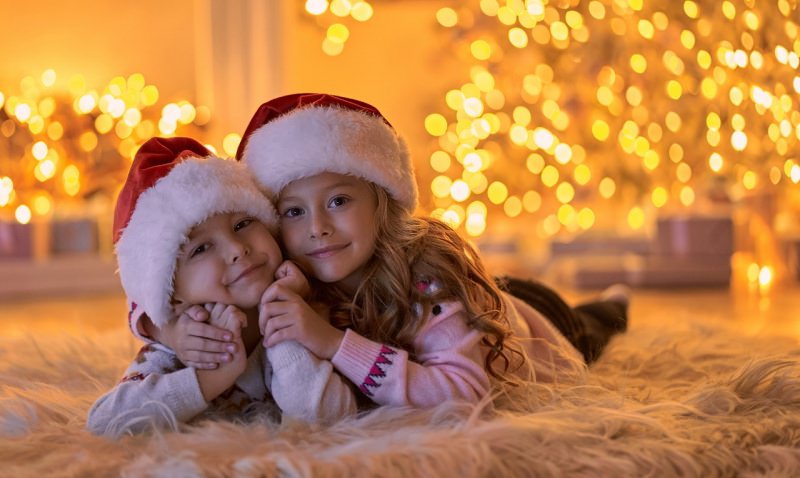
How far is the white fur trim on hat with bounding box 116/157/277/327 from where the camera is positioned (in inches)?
40.9

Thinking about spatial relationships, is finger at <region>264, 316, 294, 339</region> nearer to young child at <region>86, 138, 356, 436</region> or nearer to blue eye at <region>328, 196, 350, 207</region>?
young child at <region>86, 138, 356, 436</region>

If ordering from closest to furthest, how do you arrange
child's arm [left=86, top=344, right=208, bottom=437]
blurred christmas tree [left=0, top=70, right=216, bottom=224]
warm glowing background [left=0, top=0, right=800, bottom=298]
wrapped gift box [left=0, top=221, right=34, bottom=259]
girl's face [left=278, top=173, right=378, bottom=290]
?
child's arm [left=86, top=344, right=208, bottom=437] < girl's face [left=278, top=173, right=378, bottom=290] < wrapped gift box [left=0, top=221, right=34, bottom=259] < warm glowing background [left=0, top=0, right=800, bottom=298] < blurred christmas tree [left=0, top=70, right=216, bottom=224]

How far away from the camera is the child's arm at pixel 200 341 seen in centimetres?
106

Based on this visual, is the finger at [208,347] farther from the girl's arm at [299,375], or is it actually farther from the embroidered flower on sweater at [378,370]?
the embroidered flower on sweater at [378,370]

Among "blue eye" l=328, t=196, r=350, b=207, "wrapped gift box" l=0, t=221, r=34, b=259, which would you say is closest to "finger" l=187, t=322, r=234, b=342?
"blue eye" l=328, t=196, r=350, b=207

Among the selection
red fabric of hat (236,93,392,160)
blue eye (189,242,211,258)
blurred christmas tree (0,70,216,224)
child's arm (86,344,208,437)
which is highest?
blurred christmas tree (0,70,216,224)

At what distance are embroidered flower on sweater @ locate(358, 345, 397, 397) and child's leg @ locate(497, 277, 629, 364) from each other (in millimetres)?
440

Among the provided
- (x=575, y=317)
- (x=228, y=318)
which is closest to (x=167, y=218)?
(x=228, y=318)

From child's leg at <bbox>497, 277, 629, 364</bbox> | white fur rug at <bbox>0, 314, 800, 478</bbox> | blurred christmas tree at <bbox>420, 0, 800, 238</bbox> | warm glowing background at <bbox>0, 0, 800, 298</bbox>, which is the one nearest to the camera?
white fur rug at <bbox>0, 314, 800, 478</bbox>

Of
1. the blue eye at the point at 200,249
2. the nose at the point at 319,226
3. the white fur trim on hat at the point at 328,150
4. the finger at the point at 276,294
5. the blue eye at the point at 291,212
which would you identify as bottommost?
the finger at the point at 276,294

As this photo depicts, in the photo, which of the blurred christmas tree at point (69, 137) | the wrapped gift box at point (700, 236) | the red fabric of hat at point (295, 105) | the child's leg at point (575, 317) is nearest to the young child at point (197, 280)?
the red fabric of hat at point (295, 105)

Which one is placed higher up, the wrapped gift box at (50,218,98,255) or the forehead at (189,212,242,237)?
the forehead at (189,212,242,237)

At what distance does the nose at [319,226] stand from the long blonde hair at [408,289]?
73mm

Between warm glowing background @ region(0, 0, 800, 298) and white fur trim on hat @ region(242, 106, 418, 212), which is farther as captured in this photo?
warm glowing background @ region(0, 0, 800, 298)
